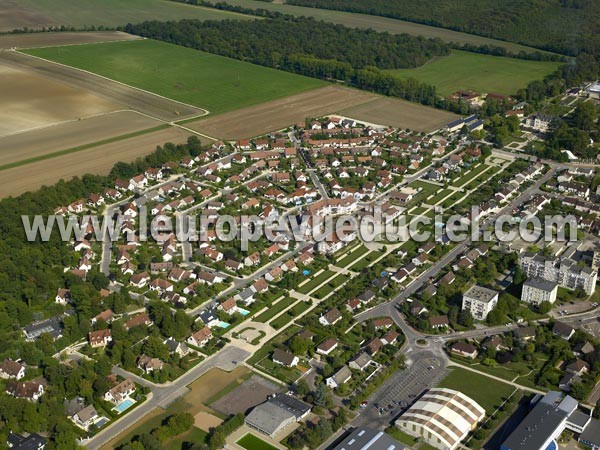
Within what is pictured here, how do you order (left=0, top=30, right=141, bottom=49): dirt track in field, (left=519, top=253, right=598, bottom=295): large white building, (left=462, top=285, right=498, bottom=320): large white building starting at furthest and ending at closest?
1. (left=0, top=30, right=141, bottom=49): dirt track in field
2. (left=519, top=253, right=598, bottom=295): large white building
3. (left=462, top=285, right=498, bottom=320): large white building

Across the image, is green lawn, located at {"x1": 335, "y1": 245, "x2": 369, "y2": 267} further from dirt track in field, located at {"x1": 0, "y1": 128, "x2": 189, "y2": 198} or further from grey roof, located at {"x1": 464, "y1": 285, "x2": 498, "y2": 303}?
dirt track in field, located at {"x1": 0, "y1": 128, "x2": 189, "y2": 198}

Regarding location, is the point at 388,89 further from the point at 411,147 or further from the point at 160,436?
the point at 160,436

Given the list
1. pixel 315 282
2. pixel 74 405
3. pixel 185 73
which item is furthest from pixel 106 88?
pixel 74 405

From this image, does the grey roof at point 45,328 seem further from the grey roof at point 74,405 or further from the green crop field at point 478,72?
the green crop field at point 478,72

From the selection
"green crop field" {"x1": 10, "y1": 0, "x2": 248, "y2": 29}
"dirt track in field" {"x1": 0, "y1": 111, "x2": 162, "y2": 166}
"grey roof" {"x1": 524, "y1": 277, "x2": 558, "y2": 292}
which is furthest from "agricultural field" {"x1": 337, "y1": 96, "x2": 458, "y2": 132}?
"green crop field" {"x1": 10, "y1": 0, "x2": 248, "y2": 29}

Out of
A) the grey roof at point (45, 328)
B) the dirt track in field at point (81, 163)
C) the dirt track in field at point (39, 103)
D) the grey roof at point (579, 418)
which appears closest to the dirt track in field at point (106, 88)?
the dirt track in field at point (39, 103)

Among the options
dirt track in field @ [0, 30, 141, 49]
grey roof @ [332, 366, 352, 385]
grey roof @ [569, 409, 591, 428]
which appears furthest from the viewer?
dirt track in field @ [0, 30, 141, 49]
